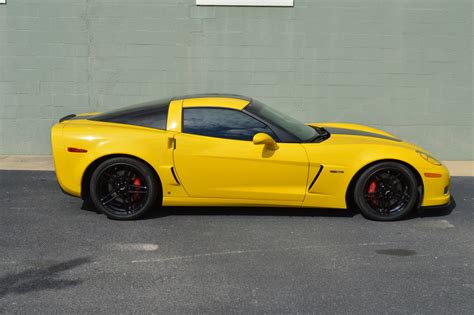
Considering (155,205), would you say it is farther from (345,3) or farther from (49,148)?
(345,3)

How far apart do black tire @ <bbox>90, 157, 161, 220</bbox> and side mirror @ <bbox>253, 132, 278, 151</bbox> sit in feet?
3.60

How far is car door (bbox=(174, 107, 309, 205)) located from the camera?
6.04 m

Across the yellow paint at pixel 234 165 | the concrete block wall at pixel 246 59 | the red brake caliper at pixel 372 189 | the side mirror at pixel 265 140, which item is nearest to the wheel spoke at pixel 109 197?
the yellow paint at pixel 234 165

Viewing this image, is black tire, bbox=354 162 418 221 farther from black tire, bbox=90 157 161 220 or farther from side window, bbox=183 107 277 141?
black tire, bbox=90 157 161 220

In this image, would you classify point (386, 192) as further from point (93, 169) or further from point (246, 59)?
point (246, 59)

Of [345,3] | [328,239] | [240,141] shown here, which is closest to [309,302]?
[328,239]

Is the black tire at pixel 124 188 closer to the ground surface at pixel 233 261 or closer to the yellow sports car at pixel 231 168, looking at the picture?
the yellow sports car at pixel 231 168

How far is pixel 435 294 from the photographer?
437cm

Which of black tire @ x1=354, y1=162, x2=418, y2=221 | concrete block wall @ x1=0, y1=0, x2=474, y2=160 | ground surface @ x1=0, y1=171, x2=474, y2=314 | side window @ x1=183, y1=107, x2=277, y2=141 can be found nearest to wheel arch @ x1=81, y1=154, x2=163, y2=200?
ground surface @ x1=0, y1=171, x2=474, y2=314

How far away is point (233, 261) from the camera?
4988 mm

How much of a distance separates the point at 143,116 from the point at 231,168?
111 cm

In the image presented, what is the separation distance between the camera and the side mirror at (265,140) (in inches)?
234

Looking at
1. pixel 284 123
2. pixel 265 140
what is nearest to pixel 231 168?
pixel 265 140

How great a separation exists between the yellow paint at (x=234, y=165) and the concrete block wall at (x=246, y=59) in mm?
3449
